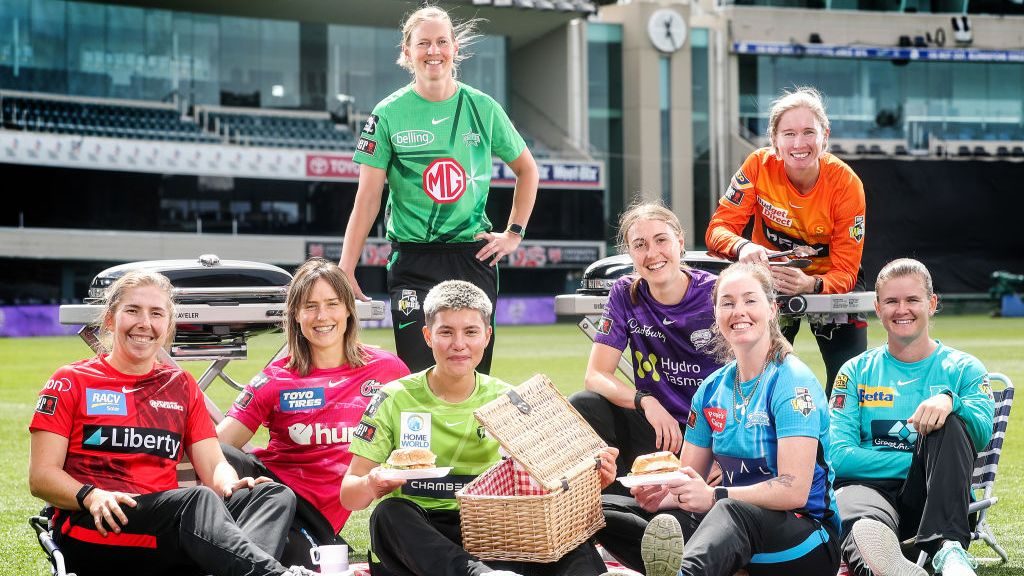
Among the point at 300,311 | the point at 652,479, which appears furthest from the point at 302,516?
the point at 652,479

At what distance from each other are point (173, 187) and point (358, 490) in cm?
3423

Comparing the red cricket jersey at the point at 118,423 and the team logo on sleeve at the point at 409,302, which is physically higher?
the team logo on sleeve at the point at 409,302

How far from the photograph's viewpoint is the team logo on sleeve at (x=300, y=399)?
4930mm

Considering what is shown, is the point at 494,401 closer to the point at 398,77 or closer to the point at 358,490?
the point at 358,490

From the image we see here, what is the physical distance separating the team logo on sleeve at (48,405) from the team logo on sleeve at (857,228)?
3704 mm

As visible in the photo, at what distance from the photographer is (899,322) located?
4.87 m

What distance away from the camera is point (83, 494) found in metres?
4.12

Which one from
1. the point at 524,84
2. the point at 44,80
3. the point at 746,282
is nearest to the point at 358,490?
the point at 746,282

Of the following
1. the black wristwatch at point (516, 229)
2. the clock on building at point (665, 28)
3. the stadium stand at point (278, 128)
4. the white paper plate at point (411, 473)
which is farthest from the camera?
the clock on building at point (665, 28)

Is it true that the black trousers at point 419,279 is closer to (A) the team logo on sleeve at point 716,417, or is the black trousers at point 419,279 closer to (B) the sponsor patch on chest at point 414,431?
(B) the sponsor patch on chest at point 414,431

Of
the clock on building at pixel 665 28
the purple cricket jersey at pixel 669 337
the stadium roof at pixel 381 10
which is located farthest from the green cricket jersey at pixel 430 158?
the clock on building at pixel 665 28

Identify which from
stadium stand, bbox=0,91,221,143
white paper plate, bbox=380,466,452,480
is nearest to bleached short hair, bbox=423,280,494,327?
white paper plate, bbox=380,466,452,480

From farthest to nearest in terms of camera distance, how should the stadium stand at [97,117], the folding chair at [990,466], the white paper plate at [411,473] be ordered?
1. the stadium stand at [97,117]
2. the folding chair at [990,466]
3. the white paper plate at [411,473]

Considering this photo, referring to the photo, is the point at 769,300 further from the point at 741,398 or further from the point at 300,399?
the point at 300,399
